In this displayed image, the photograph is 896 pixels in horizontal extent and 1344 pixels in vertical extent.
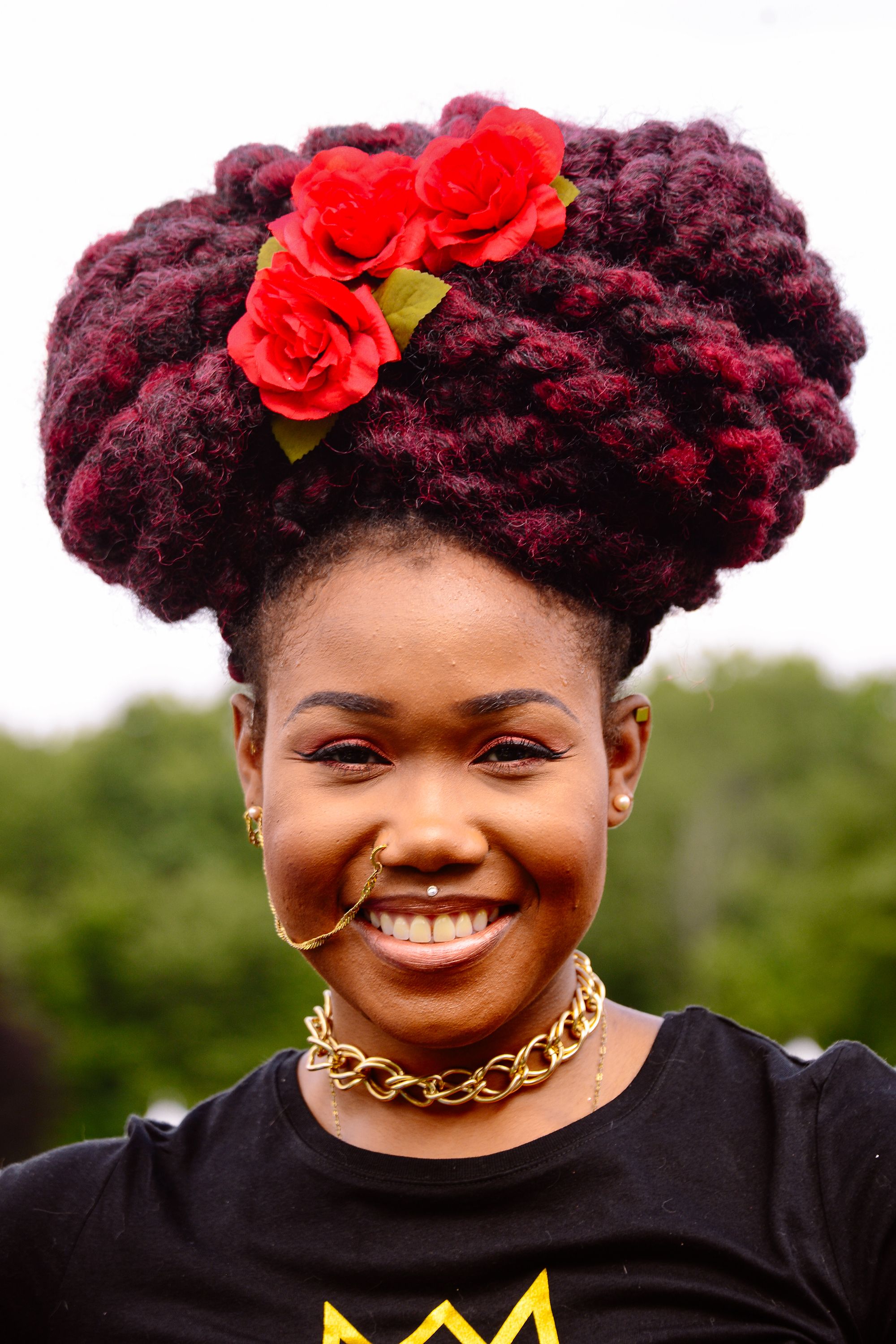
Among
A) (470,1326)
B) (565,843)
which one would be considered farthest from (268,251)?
(470,1326)

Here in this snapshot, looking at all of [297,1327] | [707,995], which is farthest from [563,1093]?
[707,995]

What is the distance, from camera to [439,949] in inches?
117

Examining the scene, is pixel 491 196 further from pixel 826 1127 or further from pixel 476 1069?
pixel 826 1127

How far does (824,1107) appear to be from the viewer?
3006 millimetres

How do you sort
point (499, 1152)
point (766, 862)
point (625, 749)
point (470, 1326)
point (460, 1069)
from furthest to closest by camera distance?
point (766, 862) < point (625, 749) < point (460, 1069) < point (499, 1152) < point (470, 1326)

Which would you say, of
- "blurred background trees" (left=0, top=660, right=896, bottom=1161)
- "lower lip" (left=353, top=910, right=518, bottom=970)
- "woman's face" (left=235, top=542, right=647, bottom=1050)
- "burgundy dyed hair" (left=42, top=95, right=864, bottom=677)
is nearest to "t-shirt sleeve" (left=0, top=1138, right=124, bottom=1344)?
"woman's face" (left=235, top=542, right=647, bottom=1050)

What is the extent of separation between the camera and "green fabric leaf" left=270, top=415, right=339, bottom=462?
3.03 metres

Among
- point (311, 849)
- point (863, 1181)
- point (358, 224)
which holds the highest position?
point (358, 224)

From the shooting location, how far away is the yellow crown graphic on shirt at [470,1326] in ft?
9.30

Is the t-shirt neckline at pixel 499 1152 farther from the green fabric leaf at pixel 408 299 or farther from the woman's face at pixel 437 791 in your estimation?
the green fabric leaf at pixel 408 299

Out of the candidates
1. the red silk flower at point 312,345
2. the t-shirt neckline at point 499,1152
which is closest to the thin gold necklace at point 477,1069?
the t-shirt neckline at point 499,1152

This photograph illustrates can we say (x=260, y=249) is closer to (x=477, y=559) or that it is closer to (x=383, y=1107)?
(x=477, y=559)

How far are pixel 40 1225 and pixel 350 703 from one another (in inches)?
56.7

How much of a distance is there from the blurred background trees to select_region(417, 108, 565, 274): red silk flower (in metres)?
18.9
